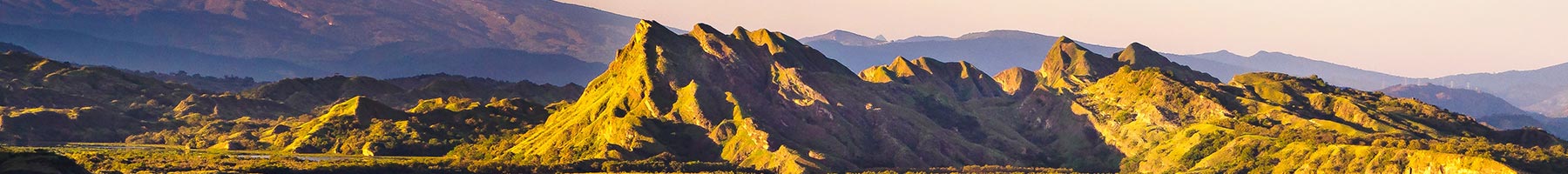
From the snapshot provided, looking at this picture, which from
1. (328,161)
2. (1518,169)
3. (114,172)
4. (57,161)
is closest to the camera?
(57,161)

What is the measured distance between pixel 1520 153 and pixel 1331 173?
20523 millimetres

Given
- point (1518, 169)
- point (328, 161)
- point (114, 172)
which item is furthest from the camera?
point (328, 161)

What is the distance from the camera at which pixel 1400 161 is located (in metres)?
190

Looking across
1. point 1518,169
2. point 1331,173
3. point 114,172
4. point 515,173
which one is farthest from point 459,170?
point 1518,169

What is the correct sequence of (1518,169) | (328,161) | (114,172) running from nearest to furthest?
(114,172)
(1518,169)
(328,161)

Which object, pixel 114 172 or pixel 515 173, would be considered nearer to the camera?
pixel 114 172

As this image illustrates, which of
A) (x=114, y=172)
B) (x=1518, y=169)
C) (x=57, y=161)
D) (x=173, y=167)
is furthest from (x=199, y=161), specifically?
(x=1518, y=169)

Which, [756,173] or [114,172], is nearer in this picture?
[114,172]

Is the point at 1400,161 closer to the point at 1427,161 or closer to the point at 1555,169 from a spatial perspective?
the point at 1427,161

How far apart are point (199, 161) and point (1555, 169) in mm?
137160

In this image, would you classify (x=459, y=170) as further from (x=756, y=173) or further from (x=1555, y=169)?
(x=1555, y=169)

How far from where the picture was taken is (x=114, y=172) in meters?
172

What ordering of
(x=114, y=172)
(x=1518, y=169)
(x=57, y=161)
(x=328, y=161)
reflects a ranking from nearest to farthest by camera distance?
1. (x=57, y=161)
2. (x=114, y=172)
3. (x=1518, y=169)
4. (x=328, y=161)

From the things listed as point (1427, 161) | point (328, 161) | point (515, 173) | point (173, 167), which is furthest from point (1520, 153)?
point (173, 167)
